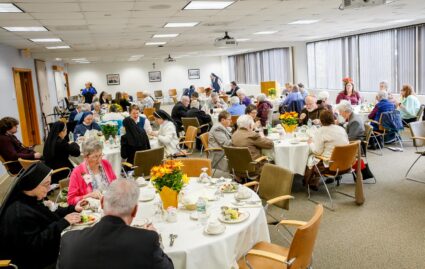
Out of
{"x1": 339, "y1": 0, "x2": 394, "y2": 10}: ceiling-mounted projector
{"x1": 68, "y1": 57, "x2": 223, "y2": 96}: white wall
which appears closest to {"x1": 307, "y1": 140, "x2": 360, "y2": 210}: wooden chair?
{"x1": 339, "y1": 0, "x2": 394, "y2": 10}: ceiling-mounted projector

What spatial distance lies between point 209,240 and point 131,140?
11.0 ft

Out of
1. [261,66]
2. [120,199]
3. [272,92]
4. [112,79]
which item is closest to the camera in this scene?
[120,199]

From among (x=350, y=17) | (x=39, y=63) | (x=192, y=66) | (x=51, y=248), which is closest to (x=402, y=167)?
(x=350, y=17)

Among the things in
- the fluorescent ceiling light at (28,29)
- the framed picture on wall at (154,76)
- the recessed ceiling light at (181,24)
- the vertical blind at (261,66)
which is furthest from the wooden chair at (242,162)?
the framed picture on wall at (154,76)

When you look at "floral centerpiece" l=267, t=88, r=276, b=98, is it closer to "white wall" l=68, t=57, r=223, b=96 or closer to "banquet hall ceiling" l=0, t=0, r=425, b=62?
"banquet hall ceiling" l=0, t=0, r=425, b=62

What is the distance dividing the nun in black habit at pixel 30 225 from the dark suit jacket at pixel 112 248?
82 centimetres

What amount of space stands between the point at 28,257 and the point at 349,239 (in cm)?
320

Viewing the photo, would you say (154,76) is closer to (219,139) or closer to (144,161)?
(219,139)

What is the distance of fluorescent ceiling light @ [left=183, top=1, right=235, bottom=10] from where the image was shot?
576cm

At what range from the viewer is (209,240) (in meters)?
2.62

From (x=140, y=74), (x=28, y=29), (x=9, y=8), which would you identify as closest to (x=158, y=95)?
(x=140, y=74)

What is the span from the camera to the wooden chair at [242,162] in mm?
5066

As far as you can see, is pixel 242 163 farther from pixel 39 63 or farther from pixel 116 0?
pixel 39 63

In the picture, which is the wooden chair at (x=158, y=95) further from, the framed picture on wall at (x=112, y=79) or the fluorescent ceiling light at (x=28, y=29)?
the fluorescent ceiling light at (x=28, y=29)
